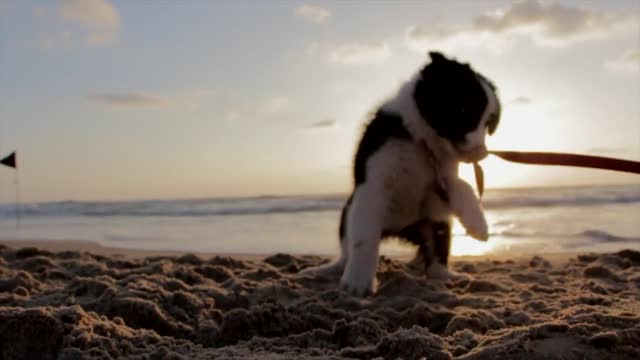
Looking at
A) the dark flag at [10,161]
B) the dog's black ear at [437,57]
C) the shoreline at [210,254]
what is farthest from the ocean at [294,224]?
the dark flag at [10,161]

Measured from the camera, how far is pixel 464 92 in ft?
13.6

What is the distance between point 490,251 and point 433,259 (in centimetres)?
291

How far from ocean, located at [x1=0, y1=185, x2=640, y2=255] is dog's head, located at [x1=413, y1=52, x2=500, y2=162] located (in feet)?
3.80

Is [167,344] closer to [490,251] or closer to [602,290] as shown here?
[602,290]

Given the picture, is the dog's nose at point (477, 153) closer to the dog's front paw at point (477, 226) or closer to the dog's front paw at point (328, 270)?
the dog's front paw at point (477, 226)

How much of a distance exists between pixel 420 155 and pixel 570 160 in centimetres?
111

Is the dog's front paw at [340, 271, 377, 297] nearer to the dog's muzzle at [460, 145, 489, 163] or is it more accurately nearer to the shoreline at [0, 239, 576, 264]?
the dog's muzzle at [460, 145, 489, 163]

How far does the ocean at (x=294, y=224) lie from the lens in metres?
8.28

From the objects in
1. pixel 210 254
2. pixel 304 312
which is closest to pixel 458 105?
pixel 304 312

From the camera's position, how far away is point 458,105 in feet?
13.6

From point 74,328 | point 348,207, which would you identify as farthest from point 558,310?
point 74,328

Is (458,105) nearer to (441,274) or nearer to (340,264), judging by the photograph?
(441,274)

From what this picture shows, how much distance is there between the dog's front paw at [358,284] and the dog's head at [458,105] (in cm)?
93

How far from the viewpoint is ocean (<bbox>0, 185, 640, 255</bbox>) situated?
8.28 m
